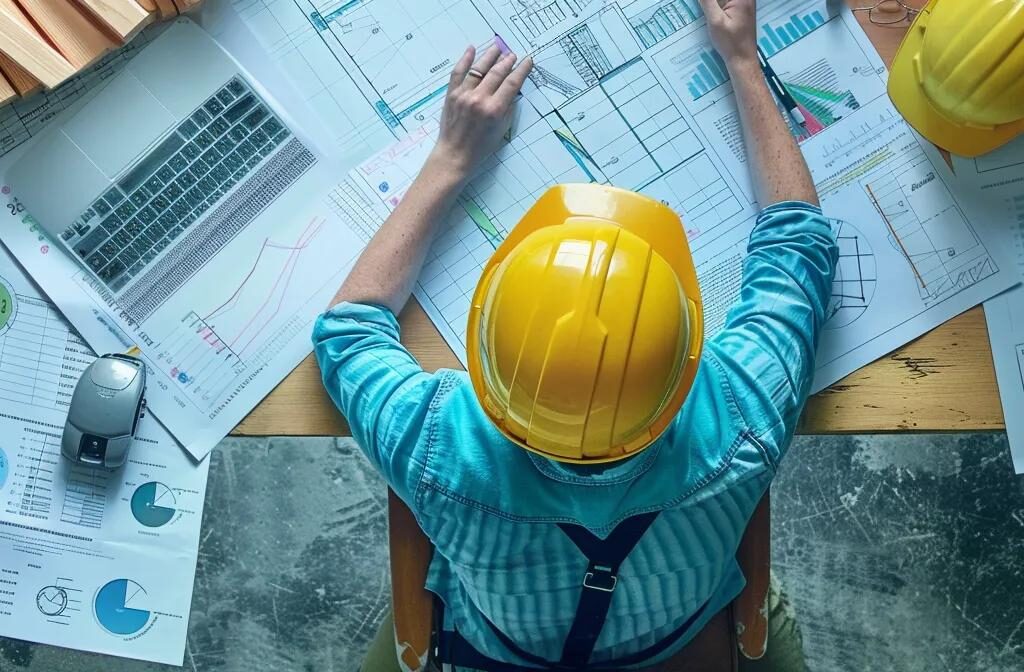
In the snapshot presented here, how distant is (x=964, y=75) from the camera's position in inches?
33.4

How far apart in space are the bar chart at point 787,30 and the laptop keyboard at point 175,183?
0.54 metres

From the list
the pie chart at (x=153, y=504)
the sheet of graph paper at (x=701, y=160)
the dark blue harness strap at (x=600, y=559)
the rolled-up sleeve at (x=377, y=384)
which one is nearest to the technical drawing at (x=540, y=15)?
the sheet of graph paper at (x=701, y=160)

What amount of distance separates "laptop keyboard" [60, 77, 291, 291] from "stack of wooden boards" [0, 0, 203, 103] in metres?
0.11

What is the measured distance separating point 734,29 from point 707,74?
53 millimetres

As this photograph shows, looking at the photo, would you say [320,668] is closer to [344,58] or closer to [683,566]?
[683,566]

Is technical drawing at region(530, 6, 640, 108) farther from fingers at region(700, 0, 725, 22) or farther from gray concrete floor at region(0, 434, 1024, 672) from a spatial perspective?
gray concrete floor at region(0, 434, 1024, 672)

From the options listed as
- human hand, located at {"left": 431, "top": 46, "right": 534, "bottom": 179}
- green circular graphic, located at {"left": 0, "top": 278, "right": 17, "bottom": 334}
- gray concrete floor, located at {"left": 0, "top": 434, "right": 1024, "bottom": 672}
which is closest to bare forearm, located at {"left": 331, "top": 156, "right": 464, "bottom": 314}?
human hand, located at {"left": 431, "top": 46, "right": 534, "bottom": 179}

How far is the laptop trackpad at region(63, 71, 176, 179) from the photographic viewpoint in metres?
0.96

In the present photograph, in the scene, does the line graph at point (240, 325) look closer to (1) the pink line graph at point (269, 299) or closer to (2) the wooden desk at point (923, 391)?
(1) the pink line graph at point (269, 299)

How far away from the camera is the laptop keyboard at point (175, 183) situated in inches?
38.0

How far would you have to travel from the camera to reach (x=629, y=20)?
0.97m

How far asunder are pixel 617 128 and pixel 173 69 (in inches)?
19.5

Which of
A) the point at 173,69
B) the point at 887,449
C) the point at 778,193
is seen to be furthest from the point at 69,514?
the point at 887,449

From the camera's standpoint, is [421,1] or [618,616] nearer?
[618,616]
